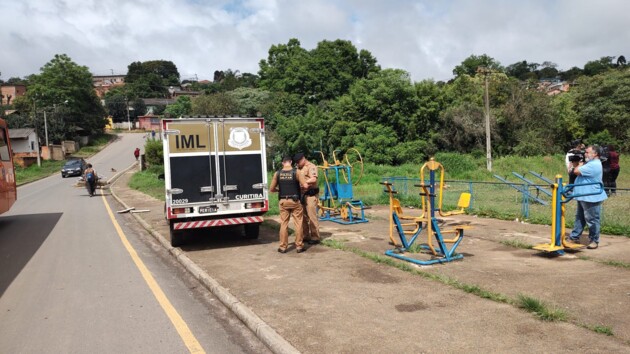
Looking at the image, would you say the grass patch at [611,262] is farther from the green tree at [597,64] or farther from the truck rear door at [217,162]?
the green tree at [597,64]

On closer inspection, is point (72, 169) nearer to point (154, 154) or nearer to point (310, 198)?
point (154, 154)

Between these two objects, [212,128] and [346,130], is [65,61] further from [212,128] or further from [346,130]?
[212,128]

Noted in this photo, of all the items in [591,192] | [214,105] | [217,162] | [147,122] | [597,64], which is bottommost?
[591,192]

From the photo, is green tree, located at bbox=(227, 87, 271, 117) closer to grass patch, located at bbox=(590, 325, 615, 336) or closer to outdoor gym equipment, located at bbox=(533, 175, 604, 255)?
outdoor gym equipment, located at bbox=(533, 175, 604, 255)

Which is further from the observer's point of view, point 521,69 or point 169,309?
point 521,69

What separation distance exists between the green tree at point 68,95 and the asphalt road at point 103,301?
62.5 meters

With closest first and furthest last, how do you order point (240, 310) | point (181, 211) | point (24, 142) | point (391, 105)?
point (240, 310) → point (181, 211) → point (391, 105) → point (24, 142)

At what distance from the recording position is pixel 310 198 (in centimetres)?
989

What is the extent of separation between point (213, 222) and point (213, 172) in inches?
41.2

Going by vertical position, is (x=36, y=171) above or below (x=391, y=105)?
below

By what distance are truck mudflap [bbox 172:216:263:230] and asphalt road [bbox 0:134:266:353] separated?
2.49ft

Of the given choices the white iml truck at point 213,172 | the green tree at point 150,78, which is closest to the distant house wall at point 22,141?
the green tree at point 150,78

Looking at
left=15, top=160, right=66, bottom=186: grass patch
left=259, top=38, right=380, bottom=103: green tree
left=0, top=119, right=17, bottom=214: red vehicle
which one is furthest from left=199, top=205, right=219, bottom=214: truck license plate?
left=259, top=38, right=380, bottom=103: green tree

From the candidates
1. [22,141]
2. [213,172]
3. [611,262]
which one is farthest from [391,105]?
[22,141]
